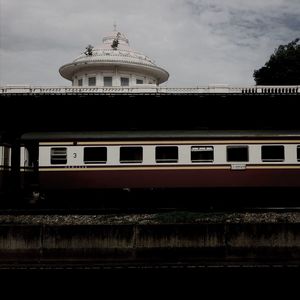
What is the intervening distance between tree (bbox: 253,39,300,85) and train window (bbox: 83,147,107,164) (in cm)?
3656

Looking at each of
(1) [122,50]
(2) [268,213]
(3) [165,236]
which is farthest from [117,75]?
(3) [165,236]

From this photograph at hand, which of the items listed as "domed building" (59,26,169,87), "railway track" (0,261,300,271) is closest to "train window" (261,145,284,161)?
"railway track" (0,261,300,271)

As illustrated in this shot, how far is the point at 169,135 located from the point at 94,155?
3443 millimetres

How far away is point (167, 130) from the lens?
2173cm

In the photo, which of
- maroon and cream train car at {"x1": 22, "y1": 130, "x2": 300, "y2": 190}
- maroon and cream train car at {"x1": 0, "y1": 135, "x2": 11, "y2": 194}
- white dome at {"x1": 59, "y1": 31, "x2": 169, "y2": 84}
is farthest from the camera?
white dome at {"x1": 59, "y1": 31, "x2": 169, "y2": 84}

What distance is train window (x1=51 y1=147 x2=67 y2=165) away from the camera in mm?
21617

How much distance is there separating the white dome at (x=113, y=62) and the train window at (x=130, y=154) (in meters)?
31.6

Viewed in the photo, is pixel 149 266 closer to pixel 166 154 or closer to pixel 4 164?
pixel 166 154

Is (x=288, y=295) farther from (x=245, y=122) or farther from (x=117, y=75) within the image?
(x=117, y=75)

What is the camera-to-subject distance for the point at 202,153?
21.6 m

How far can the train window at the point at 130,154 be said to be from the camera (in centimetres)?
2154

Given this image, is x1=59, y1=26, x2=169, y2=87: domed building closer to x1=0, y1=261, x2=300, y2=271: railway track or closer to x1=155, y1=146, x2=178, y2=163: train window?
x1=155, y1=146, x2=178, y2=163: train window

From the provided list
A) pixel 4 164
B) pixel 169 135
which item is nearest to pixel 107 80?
pixel 4 164

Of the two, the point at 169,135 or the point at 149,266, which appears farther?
the point at 169,135
